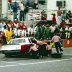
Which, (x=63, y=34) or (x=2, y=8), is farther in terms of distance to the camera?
(x=2, y=8)

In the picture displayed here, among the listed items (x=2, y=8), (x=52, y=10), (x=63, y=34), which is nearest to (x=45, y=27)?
(x=63, y=34)

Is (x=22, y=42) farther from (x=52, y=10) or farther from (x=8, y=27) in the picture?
(x=52, y=10)

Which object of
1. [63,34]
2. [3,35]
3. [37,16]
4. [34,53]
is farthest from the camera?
[37,16]

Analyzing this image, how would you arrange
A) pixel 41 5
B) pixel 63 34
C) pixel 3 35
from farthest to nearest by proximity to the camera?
pixel 41 5 → pixel 63 34 → pixel 3 35

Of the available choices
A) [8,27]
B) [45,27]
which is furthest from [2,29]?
[45,27]

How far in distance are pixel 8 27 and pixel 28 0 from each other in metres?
5.84

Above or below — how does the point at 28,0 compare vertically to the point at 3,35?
above

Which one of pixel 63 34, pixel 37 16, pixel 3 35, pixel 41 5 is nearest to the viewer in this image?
pixel 3 35

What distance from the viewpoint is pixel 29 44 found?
2905 cm

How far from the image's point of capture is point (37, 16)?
125 ft

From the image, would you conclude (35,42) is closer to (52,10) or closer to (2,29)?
(2,29)

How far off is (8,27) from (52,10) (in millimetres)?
6148

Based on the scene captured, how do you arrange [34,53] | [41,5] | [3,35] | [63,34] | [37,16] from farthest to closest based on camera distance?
1. [41,5]
2. [37,16]
3. [63,34]
4. [3,35]
5. [34,53]

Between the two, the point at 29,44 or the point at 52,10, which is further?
the point at 52,10
